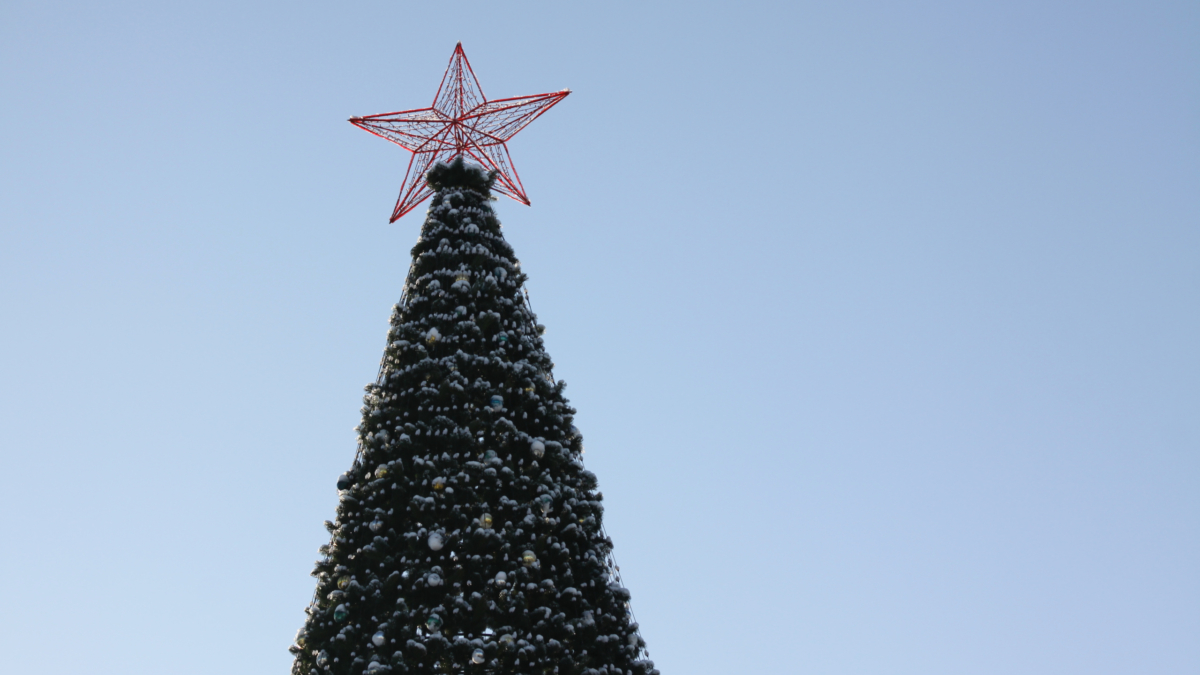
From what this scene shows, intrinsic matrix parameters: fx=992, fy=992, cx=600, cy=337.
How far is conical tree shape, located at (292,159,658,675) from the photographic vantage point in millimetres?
12203

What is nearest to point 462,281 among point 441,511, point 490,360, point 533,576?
point 490,360

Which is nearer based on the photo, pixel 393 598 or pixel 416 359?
pixel 393 598

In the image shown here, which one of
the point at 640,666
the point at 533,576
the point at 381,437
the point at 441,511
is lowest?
the point at 640,666

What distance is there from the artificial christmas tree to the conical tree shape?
0.02m

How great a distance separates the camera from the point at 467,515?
12766mm

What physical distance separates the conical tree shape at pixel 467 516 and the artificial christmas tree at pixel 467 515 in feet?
0.07

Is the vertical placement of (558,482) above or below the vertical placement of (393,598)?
above

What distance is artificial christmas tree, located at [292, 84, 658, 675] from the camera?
12211mm

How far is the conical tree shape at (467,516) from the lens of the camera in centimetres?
1220

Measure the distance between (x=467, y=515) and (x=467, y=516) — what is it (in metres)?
0.01

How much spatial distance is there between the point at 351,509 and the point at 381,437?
1.03 metres

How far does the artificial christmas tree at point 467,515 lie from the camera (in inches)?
481

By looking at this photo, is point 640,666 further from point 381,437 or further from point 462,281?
point 462,281

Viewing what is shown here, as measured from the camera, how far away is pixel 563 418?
46.3 feet
